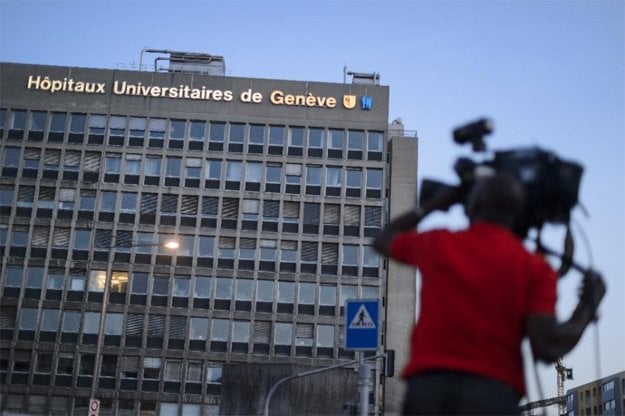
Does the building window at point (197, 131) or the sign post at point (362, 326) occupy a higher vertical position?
the building window at point (197, 131)

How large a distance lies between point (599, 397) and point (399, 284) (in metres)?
80.4

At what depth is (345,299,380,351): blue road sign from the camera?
15.6 meters

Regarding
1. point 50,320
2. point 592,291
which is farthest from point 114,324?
→ point 592,291

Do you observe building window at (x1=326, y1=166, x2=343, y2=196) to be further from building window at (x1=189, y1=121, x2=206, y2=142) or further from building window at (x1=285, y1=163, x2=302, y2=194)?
building window at (x1=189, y1=121, x2=206, y2=142)

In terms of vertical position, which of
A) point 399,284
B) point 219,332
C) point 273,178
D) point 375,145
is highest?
point 375,145

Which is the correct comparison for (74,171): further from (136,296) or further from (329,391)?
(329,391)

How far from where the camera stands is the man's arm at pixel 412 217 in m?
3.68

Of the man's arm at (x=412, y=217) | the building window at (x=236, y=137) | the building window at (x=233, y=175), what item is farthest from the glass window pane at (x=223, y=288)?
the man's arm at (x=412, y=217)

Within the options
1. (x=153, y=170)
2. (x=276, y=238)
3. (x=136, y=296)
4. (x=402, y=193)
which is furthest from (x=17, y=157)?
→ (x=402, y=193)

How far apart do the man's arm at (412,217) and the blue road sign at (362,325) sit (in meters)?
11.9

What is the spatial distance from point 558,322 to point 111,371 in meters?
57.4

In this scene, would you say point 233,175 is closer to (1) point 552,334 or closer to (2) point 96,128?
(2) point 96,128

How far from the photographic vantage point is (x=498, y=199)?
344cm

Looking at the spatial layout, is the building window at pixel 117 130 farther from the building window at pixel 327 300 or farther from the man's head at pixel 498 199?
the man's head at pixel 498 199
